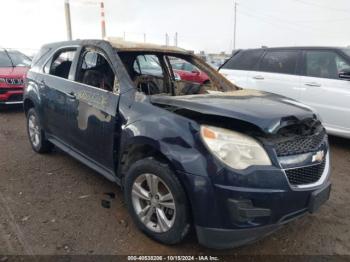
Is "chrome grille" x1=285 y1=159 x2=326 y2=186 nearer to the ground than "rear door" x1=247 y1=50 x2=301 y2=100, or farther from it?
nearer to the ground

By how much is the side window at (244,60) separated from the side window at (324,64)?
1.12 metres

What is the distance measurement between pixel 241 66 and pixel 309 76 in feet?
5.22

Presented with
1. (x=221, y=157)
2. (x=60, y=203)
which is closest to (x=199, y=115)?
(x=221, y=157)

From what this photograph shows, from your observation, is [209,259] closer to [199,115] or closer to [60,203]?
[199,115]

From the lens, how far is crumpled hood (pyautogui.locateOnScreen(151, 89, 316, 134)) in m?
2.54

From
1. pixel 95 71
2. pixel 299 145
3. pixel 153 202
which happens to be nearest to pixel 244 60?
pixel 95 71

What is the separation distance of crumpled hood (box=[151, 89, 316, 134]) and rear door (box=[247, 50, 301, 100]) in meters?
3.28

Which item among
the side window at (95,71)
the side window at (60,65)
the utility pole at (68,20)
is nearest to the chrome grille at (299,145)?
the side window at (95,71)

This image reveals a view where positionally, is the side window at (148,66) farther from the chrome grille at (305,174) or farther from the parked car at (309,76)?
the parked car at (309,76)

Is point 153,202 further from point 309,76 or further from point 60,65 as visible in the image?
point 309,76

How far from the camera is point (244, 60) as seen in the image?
23.8 ft

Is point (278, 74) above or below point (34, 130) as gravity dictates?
above

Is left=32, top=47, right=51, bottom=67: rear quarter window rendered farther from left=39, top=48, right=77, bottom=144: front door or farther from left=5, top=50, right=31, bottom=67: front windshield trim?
left=5, top=50, right=31, bottom=67: front windshield trim

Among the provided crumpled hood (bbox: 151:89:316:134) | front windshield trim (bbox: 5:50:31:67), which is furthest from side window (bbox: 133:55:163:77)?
front windshield trim (bbox: 5:50:31:67)
